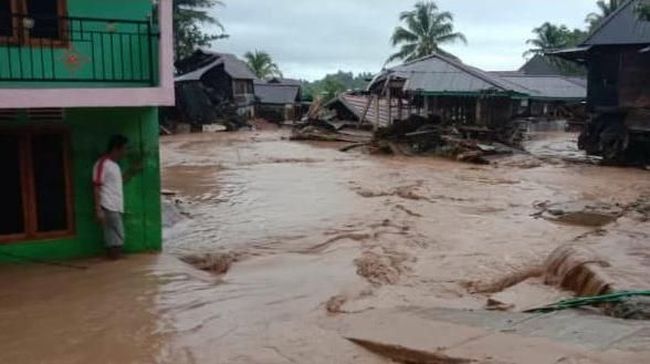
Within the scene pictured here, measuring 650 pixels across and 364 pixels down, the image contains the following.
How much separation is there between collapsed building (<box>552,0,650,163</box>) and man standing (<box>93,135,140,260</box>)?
18.4 metres

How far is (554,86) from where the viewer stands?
45906mm

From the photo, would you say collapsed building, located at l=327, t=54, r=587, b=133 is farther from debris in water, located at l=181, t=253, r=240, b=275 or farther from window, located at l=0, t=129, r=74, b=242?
window, located at l=0, t=129, r=74, b=242

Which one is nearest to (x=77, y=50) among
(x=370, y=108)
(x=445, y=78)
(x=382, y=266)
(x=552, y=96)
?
(x=382, y=266)

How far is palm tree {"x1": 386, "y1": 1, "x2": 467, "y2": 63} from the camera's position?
157 feet

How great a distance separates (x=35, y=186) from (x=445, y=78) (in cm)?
2318

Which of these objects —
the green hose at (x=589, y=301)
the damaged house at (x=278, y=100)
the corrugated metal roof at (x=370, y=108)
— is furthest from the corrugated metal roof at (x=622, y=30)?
the damaged house at (x=278, y=100)

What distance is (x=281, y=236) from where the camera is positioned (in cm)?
1128

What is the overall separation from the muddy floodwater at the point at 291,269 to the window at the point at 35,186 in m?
0.56

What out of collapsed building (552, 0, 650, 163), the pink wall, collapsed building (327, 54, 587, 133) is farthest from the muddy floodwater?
collapsed building (327, 54, 587, 133)

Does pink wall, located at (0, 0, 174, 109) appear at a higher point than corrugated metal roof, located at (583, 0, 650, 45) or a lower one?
lower

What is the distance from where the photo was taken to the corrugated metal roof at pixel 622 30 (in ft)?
72.0

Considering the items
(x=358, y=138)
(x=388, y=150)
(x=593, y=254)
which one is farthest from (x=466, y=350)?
(x=358, y=138)

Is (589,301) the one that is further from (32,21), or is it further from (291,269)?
(32,21)

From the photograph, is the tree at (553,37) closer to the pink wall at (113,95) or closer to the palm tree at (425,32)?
the palm tree at (425,32)
